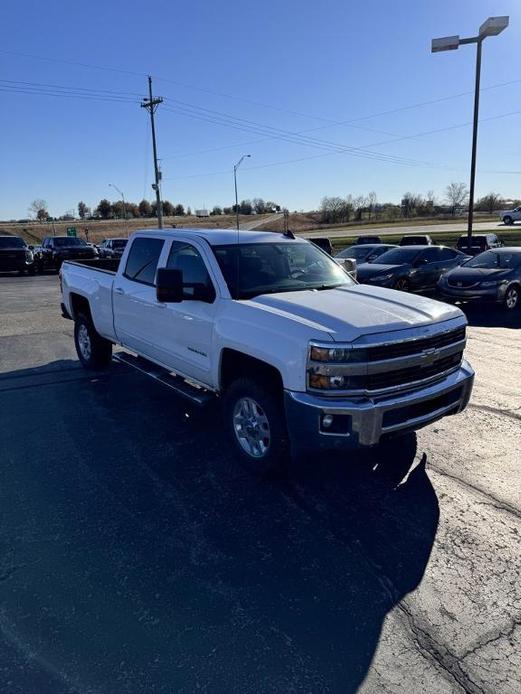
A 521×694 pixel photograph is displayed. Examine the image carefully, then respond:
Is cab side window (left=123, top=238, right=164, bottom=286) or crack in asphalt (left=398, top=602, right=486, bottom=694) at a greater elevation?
cab side window (left=123, top=238, right=164, bottom=286)

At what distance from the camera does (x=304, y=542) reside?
3.26 metres

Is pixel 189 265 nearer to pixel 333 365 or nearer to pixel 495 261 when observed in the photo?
pixel 333 365

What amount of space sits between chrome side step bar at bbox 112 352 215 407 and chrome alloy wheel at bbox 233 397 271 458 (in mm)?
424

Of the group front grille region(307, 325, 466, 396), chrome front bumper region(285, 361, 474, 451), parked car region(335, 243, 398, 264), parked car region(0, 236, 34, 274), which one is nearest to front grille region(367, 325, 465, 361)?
front grille region(307, 325, 466, 396)

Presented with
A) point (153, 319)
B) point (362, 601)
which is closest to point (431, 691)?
point (362, 601)

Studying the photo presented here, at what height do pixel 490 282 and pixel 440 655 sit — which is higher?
pixel 490 282

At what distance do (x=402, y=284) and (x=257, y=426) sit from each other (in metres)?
10.9

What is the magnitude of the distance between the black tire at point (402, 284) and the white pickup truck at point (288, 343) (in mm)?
8906

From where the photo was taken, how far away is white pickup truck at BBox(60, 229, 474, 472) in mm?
3469

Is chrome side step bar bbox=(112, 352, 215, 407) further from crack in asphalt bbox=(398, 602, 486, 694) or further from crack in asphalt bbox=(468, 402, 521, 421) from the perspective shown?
crack in asphalt bbox=(468, 402, 521, 421)

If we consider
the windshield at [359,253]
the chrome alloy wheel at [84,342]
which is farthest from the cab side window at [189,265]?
the windshield at [359,253]

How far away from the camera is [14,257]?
24453 mm

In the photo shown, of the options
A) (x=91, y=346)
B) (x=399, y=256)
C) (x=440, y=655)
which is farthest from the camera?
(x=399, y=256)

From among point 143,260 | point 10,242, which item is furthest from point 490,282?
Result: point 10,242
